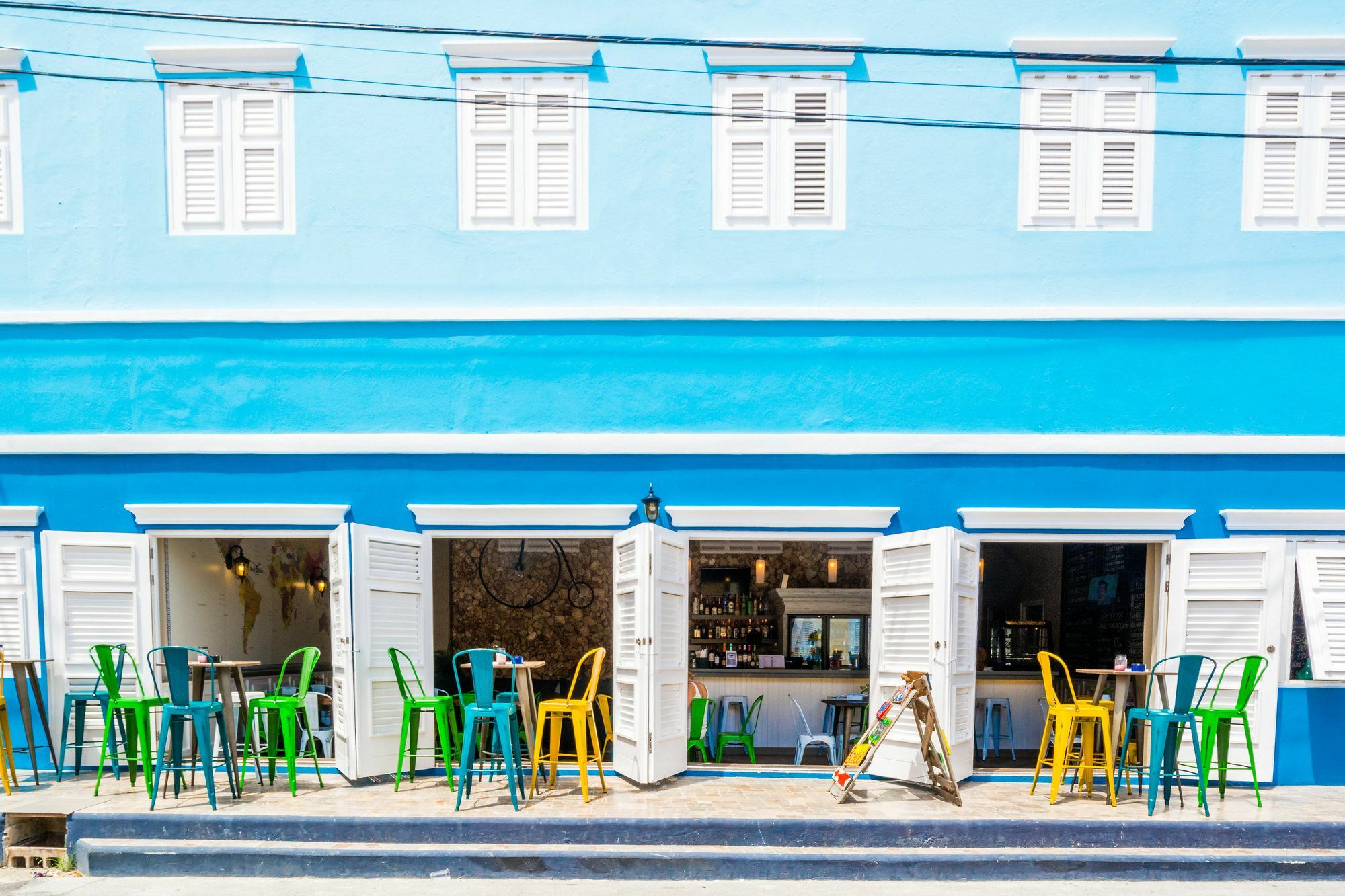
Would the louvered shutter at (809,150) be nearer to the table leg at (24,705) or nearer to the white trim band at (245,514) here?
the white trim band at (245,514)

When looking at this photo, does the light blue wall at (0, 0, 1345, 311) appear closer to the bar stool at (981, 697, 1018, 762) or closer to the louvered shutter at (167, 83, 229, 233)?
the louvered shutter at (167, 83, 229, 233)

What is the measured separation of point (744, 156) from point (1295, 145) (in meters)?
4.59

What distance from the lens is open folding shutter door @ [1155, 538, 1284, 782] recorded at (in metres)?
8.54

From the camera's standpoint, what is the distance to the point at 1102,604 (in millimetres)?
12391

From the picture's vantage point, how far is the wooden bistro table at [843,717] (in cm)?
1016

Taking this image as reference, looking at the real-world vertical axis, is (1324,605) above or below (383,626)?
above

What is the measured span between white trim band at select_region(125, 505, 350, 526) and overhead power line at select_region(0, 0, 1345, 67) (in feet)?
12.9

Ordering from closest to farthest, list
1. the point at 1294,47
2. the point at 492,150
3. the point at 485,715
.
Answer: the point at 485,715
the point at 1294,47
the point at 492,150

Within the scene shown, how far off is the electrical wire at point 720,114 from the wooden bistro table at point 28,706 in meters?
4.89

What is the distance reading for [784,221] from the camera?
9.08 metres

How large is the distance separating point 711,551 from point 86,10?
8781 mm

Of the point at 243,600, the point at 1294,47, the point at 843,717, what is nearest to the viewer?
the point at 1294,47

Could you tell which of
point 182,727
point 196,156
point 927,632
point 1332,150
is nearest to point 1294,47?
point 1332,150

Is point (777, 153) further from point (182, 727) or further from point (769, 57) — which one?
point (182, 727)
